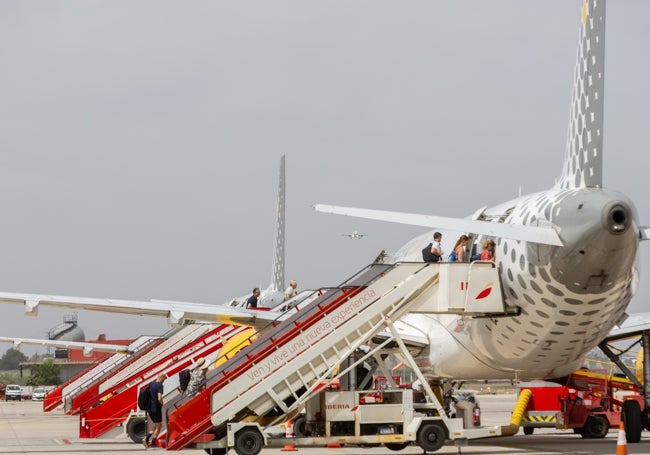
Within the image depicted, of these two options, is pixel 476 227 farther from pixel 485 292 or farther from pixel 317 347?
pixel 317 347

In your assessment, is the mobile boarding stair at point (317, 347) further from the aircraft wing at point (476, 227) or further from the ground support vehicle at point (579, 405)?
the ground support vehicle at point (579, 405)

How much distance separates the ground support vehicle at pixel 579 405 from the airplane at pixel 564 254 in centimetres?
298

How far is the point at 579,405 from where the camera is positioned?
27.3m

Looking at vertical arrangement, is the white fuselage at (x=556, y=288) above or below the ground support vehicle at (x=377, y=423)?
above

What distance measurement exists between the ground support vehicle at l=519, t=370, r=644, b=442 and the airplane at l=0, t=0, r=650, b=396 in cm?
298

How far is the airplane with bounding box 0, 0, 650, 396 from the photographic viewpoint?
1902 centimetres

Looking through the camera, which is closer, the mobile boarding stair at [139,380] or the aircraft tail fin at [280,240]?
the mobile boarding stair at [139,380]

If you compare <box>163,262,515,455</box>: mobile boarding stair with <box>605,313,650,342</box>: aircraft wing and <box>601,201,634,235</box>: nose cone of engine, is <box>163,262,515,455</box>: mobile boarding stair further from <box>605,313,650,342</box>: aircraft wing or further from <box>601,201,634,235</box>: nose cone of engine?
<box>605,313,650,342</box>: aircraft wing

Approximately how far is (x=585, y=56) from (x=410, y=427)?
7.50 m

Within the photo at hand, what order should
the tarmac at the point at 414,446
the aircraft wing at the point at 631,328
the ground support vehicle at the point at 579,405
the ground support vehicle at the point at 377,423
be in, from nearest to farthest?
the ground support vehicle at the point at 377,423 < the tarmac at the point at 414,446 < the aircraft wing at the point at 631,328 < the ground support vehicle at the point at 579,405

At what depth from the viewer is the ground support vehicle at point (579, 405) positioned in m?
26.8

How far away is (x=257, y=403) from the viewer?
795 inches

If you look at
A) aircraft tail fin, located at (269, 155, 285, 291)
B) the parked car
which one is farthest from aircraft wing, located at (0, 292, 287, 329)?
the parked car

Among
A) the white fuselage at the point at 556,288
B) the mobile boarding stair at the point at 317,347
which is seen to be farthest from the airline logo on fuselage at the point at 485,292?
the white fuselage at the point at 556,288
